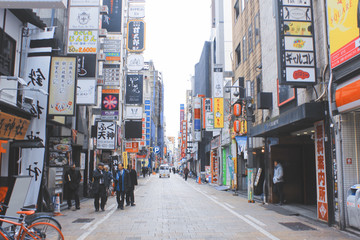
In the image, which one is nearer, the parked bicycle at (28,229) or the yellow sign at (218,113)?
the parked bicycle at (28,229)

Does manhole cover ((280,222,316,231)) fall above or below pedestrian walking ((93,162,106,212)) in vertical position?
below

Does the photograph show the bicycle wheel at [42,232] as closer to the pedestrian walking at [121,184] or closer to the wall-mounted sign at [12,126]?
the wall-mounted sign at [12,126]

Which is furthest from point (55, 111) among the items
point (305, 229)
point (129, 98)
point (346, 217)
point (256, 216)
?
point (129, 98)

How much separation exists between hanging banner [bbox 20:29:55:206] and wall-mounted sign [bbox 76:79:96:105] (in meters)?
3.50

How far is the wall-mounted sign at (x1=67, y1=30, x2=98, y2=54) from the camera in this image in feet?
48.3

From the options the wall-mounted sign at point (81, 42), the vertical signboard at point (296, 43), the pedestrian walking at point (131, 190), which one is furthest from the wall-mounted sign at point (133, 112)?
the vertical signboard at point (296, 43)

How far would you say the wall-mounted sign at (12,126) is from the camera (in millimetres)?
8773

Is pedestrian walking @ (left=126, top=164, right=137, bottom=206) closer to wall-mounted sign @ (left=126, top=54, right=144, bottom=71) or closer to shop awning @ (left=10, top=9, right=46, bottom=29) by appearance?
shop awning @ (left=10, top=9, right=46, bottom=29)

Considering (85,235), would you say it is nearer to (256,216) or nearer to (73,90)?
(73,90)

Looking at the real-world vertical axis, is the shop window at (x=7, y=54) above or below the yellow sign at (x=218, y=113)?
below

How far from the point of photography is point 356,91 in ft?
27.6

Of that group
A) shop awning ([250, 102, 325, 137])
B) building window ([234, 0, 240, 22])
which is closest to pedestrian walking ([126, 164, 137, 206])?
shop awning ([250, 102, 325, 137])

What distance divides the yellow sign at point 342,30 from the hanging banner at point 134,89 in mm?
22880

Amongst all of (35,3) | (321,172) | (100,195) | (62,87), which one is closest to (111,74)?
(100,195)
